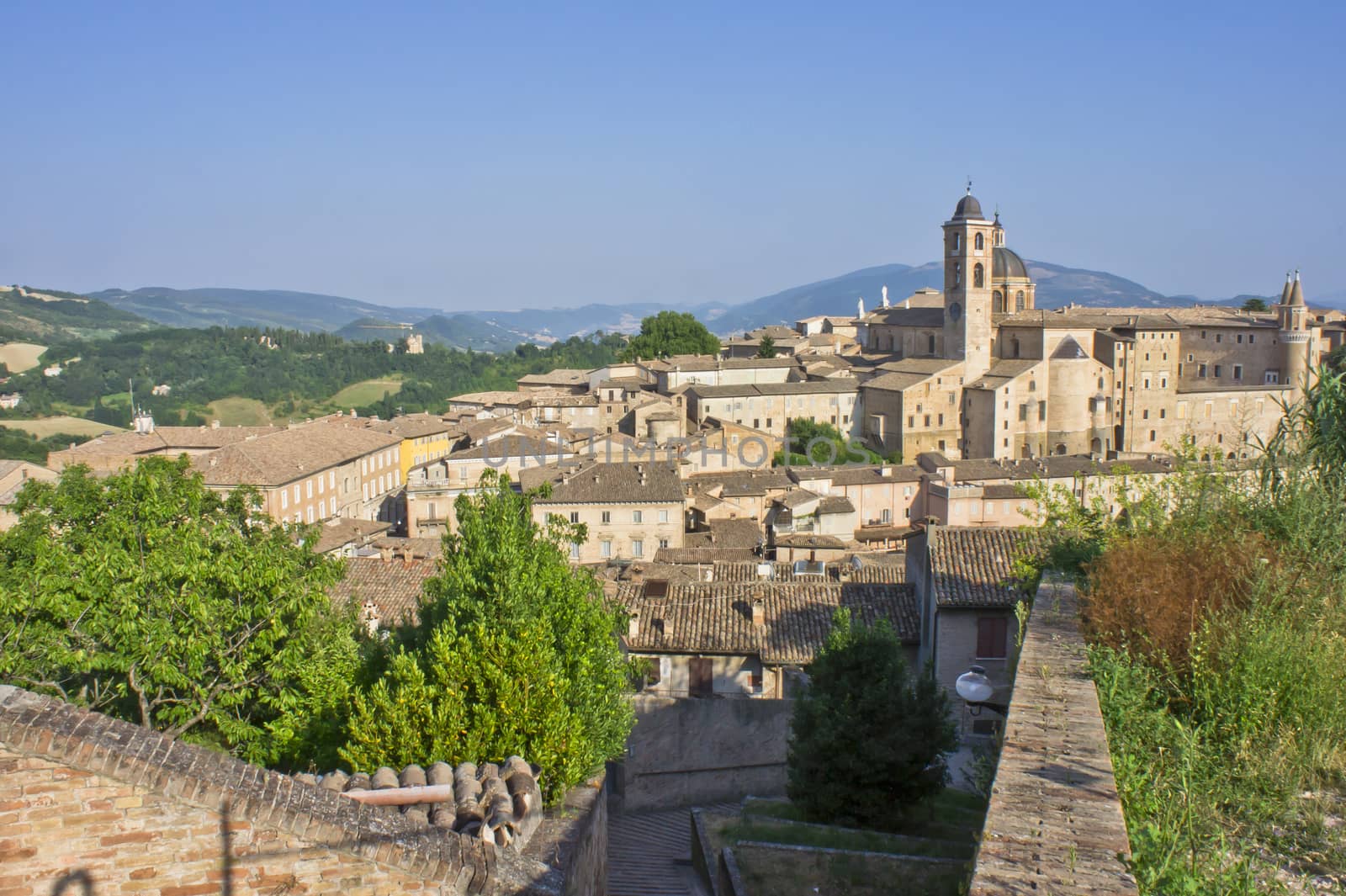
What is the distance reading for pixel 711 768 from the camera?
16484 mm

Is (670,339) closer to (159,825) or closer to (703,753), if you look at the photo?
(703,753)

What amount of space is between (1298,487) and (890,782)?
489 cm

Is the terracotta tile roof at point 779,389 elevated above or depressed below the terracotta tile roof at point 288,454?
above

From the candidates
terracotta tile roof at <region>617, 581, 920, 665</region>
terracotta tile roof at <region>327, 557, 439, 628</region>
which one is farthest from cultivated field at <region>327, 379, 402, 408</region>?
terracotta tile roof at <region>617, 581, 920, 665</region>

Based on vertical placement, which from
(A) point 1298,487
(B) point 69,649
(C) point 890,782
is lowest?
(C) point 890,782

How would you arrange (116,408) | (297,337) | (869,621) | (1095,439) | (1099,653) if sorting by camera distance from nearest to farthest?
(1099,653) < (869,621) < (1095,439) < (116,408) < (297,337)

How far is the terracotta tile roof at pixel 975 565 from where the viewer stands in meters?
15.4

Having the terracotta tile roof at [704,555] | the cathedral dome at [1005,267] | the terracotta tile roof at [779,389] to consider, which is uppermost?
the cathedral dome at [1005,267]

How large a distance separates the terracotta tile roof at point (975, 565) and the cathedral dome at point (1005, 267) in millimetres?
62619

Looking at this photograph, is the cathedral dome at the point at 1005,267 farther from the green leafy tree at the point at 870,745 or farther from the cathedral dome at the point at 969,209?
the green leafy tree at the point at 870,745

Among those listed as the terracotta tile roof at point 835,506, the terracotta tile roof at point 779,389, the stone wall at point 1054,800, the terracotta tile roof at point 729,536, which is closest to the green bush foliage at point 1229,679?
the stone wall at point 1054,800

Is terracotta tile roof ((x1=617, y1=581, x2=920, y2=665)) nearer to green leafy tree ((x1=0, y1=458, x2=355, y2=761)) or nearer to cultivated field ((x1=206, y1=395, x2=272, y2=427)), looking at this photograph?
green leafy tree ((x1=0, y1=458, x2=355, y2=761))

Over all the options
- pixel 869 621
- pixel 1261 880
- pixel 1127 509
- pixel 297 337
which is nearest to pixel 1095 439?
pixel 869 621

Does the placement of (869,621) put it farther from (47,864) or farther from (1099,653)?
(47,864)
